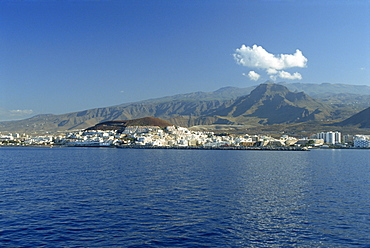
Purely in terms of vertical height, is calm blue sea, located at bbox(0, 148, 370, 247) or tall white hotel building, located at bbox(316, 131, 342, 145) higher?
tall white hotel building, located at bbox(316, 131, 342, 145)

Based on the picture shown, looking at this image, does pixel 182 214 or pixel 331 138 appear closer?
pixel 182 214

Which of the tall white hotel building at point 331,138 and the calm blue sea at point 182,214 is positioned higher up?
the tall white hotel building at point 331,138

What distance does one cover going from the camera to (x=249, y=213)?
20.7 meters

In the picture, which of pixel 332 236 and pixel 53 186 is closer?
pixel 332 236

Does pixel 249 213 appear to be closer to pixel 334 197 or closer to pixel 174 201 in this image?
pixel 174 201

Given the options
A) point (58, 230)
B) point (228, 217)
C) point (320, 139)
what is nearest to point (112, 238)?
point (58, 230)

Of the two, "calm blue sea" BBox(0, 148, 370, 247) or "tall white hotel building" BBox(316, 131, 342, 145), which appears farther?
"tall white hotel building" BBox(316, 131, 342, 145)

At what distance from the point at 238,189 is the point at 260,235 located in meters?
12.3

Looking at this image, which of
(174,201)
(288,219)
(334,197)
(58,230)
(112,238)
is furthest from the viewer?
(334,197)

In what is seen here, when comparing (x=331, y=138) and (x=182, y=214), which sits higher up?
(x=331, y=138)

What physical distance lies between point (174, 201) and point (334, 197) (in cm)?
1209

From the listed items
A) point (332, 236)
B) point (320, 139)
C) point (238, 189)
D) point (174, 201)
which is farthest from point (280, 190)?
point (320, 139)

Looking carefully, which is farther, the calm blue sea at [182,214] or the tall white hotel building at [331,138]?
the tall white hotel building at [331,138]

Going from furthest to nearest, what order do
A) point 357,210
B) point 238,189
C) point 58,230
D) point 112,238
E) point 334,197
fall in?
point 238,189, point 334,197, point 357,210, point 58,230, point 112,238
